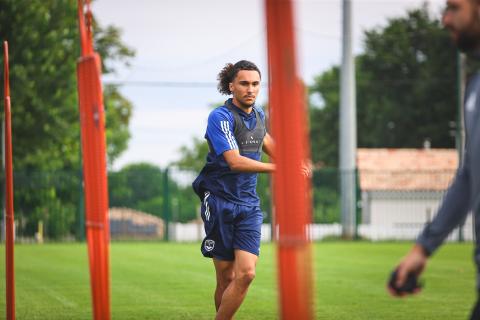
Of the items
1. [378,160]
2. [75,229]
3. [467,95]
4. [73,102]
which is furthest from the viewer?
[378,160]

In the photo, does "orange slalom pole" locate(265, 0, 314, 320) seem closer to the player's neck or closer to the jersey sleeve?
the jersey sleeve

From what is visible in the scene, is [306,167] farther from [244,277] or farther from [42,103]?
[42,103]

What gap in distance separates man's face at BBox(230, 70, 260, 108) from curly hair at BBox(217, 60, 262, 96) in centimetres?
5

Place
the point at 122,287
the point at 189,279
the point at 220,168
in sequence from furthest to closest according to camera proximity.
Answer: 1. the point at 189,279
2. the point at 122,287
3. the point at 220,168

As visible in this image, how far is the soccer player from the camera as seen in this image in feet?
28.7

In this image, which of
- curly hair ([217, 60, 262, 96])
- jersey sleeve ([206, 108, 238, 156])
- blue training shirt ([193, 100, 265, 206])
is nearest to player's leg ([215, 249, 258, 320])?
blue training shirt ([193, 100, 265, 206])

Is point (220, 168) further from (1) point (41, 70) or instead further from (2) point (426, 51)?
(2) point (426, 51)

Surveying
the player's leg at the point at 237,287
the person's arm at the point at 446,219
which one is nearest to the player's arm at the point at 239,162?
the player's leg at the point at 237,287

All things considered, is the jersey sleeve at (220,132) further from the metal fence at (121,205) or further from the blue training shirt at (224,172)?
the metal fence at (121,205)

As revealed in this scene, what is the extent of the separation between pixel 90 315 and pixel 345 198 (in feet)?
99.1

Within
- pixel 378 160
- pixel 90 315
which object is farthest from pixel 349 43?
pixel 90 315

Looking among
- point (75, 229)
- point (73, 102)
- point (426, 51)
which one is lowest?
point (75, 229)

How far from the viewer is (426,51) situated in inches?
2936

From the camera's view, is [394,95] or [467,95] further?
[394,95]
